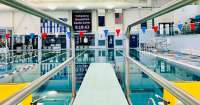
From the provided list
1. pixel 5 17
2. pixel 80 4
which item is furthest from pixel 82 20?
pixel 5 17

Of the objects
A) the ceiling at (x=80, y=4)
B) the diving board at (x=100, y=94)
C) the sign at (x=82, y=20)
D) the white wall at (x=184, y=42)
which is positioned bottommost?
the diving board at (x=100, y=94)

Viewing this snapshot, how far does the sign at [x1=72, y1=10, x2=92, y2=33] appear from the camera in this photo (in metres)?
10.1

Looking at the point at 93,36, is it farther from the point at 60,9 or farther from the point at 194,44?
the point at 194,44

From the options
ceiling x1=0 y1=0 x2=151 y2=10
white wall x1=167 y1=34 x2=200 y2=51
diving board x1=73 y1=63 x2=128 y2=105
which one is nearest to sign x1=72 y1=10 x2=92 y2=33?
ceiling x1=0 y1=0 x2=151 y2=10

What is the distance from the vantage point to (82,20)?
10102 millimetres

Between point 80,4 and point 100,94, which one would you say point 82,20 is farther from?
point 100,94

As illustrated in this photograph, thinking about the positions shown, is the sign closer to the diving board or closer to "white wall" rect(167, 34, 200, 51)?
"white wall" rect(167, 34, 200, 51)

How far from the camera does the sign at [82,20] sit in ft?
33.1

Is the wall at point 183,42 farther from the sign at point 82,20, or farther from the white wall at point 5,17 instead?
the white wall at point 5,17

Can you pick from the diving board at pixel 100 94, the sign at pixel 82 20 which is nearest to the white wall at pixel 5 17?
the sign at pixel 82 20

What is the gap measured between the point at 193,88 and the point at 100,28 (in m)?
7.70

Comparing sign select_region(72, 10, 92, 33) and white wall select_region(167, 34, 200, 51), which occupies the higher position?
sign select_region(72, 10, 92, 33)

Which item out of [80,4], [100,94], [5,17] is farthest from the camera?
[5,17]

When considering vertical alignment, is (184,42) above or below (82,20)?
below
